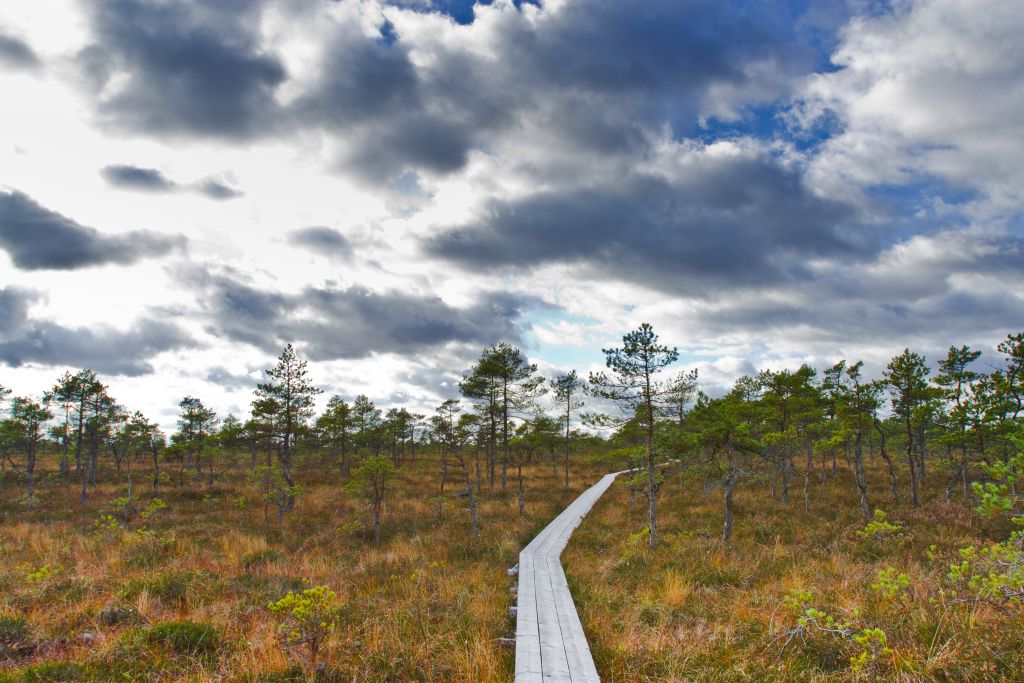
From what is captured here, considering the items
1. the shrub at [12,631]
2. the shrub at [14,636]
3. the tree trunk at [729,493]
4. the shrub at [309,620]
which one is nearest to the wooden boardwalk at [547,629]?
the shrub at [309,620]

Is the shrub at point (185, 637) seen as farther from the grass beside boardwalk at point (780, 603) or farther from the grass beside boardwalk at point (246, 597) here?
the grass beside boardwalk at point (780, 603)

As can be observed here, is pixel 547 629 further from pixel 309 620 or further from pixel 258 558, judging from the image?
pixel 258 558

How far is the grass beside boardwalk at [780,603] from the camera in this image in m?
6.06

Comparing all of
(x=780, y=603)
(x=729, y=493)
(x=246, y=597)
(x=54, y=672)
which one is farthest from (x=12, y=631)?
(x=729, y=493)

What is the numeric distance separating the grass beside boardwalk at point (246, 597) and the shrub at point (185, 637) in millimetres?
24

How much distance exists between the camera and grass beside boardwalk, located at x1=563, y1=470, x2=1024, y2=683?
6.06 m

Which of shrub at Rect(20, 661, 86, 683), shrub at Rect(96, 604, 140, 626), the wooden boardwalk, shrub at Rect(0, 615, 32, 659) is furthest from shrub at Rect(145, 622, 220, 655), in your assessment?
the wooden boardwalk

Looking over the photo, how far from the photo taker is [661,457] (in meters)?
19.0

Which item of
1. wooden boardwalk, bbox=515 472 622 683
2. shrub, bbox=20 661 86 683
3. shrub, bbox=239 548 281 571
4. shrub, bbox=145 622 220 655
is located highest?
shrub, bbox=20 661 86 683

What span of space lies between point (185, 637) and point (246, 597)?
11.0ft

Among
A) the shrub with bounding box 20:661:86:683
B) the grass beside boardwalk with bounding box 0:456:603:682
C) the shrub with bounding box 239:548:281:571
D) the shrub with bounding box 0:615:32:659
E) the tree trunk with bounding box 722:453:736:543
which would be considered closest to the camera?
the shrub with bounding box 20:661:86:683

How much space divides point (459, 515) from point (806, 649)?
19.5 metres

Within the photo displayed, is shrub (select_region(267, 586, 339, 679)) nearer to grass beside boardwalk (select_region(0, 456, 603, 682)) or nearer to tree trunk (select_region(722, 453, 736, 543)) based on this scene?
grass beside boardwalk (select_region(0, 456, 603, 682))

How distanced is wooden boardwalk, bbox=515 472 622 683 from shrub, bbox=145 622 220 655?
5025mm
